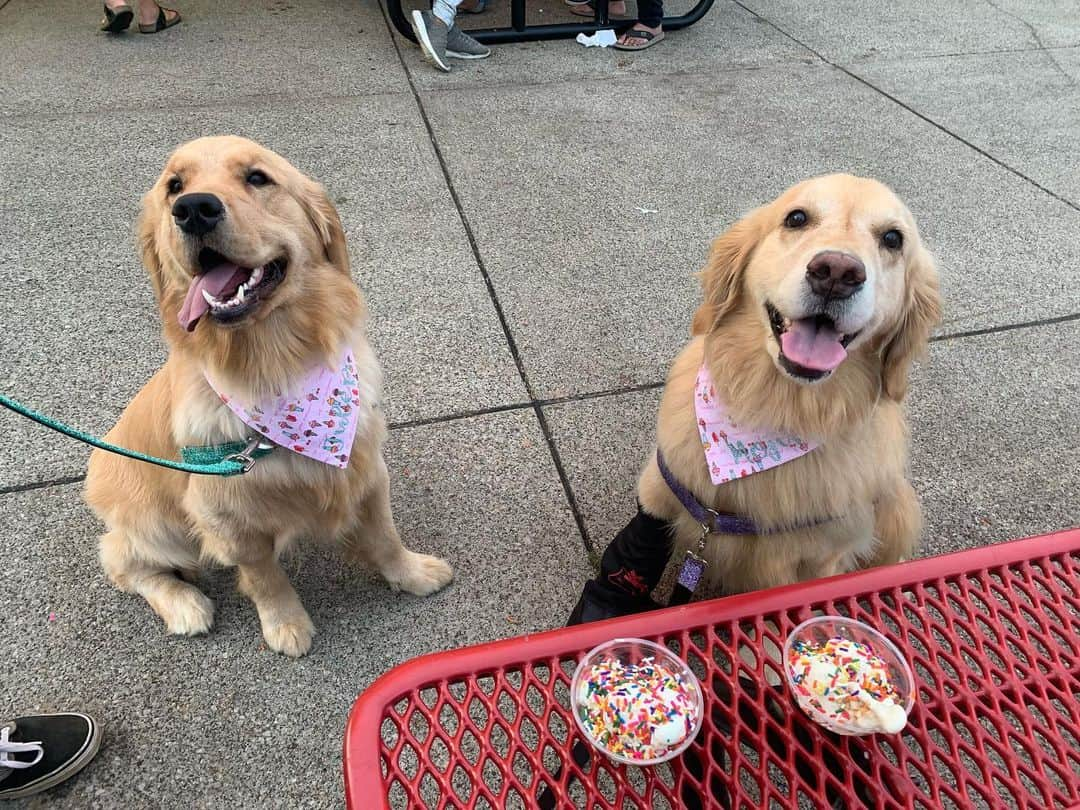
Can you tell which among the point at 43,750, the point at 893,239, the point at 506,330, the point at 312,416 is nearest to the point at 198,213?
the point at 312,416

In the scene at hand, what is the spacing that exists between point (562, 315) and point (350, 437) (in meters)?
1.87

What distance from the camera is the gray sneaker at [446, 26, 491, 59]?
20.0 ft

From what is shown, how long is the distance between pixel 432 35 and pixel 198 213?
15.9ft

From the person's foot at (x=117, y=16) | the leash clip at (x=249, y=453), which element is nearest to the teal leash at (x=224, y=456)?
the leash clip at (x=249, y=453)

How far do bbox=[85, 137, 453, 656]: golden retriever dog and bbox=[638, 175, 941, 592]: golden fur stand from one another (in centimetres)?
106

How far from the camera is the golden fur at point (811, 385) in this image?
1874 mm

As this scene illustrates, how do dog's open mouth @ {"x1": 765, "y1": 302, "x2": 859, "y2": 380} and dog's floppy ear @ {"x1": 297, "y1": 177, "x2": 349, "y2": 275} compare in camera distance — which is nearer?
dog's open mouth @ {"x1": 765, "y1": 302, "x2": 859, "y2": 380}

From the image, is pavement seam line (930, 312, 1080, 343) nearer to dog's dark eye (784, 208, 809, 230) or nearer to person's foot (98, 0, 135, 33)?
dog's dark eye (784, 208, 809, 230)

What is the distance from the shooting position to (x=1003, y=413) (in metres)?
3.17

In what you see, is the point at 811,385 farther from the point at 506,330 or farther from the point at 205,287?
the point at 506,330

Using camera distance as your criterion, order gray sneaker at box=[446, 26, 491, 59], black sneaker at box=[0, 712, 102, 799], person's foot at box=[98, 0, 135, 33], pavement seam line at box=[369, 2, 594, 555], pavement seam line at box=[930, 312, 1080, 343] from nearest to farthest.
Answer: black sneaker at box=[0, 712, 102, 799] → pavement seam line at box=[369, 2, 594, 555] → pavement seam line at box=[930, 312, 1080, 343] → person's foot at box=[98, 0, 135, 33] → gray sneaker at box=[446, 26, 491, 59]

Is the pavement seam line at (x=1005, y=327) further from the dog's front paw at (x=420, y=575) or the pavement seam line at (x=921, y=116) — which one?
the dog's front paw at (x=420, y=575)

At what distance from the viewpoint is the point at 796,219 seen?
196cm

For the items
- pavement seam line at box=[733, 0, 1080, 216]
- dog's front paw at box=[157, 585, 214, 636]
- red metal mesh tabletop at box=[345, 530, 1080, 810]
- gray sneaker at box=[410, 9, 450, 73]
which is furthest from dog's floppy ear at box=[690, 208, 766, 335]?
gray sneaker at box=[410, 9, 450, 73]
